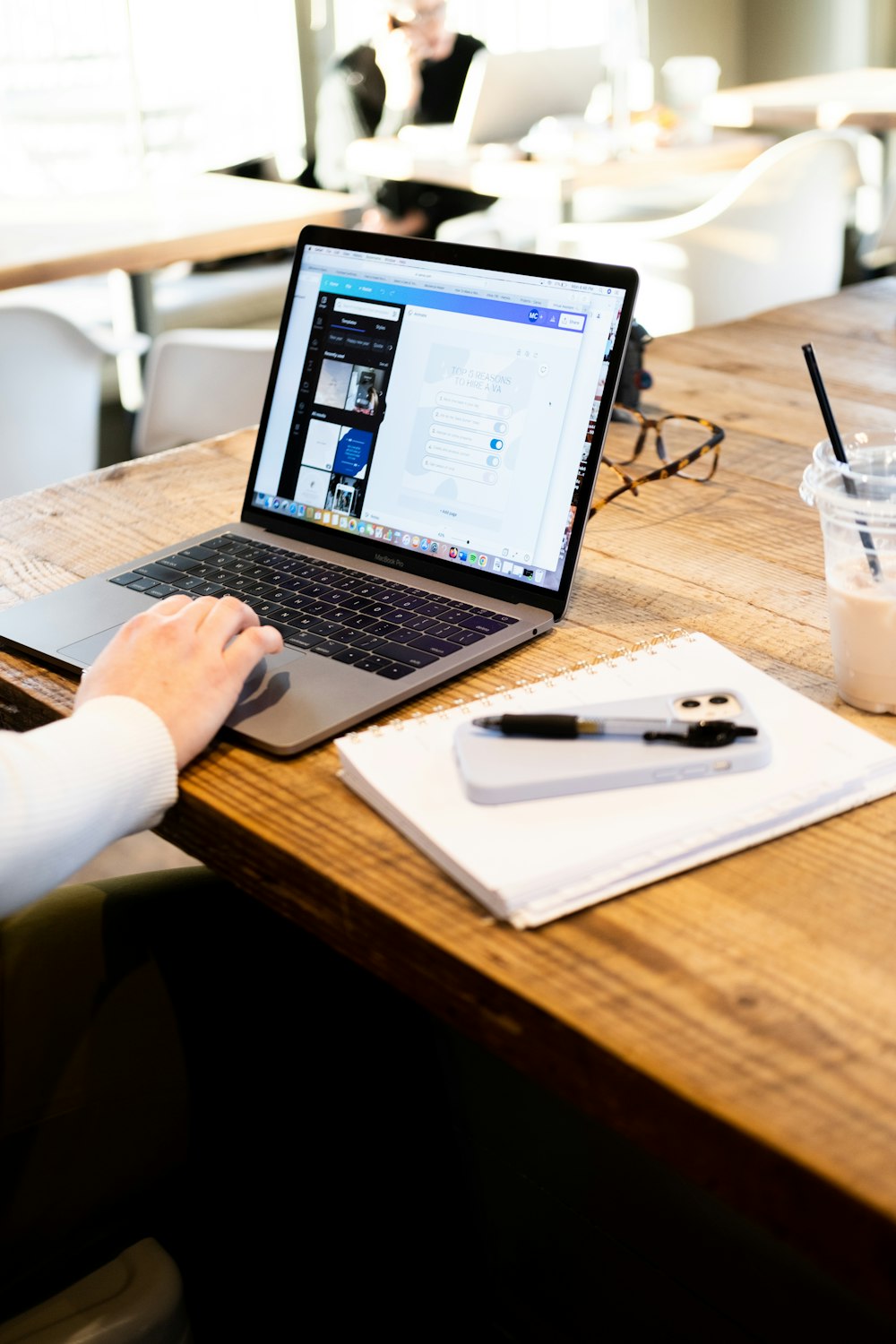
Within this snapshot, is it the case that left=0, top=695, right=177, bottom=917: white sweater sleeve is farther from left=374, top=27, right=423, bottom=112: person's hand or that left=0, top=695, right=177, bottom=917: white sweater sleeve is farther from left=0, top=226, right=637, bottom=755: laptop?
left=374, top=27, right=423, bottom=112: person's hand

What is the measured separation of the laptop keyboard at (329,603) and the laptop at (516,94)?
2.84 m

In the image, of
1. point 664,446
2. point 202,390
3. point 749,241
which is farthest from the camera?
point 749,241

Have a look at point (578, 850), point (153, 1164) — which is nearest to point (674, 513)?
point (578, 850)

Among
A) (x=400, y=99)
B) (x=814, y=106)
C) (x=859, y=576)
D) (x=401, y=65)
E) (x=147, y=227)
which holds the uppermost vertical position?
(x=401, y=65)

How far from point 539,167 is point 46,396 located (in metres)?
1.57

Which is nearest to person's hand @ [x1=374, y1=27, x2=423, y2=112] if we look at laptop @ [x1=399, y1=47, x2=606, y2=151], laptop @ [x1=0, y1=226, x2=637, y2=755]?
laptop @ [x1=399, y1=47, x2=606, y2=151]

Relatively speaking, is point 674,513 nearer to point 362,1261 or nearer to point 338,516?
point 338,516

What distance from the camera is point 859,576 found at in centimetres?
82

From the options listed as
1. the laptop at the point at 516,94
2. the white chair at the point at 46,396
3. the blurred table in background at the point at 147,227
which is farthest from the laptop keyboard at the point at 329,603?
the laptop at the point at 516,94

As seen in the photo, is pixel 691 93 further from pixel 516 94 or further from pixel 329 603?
pixel 329 603

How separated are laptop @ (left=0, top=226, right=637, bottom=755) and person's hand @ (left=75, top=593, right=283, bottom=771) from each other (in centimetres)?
3

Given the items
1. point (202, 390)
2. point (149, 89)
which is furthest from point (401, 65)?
point (202, 390)

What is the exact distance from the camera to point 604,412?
0.93 m

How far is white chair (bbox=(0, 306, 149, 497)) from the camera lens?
6.96ft
